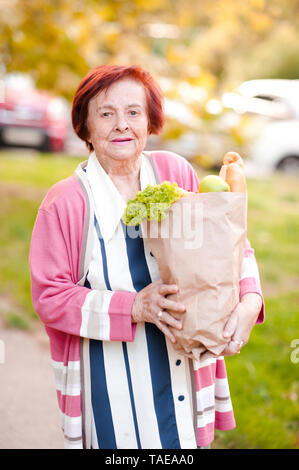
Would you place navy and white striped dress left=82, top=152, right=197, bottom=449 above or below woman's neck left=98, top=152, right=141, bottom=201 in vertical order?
below

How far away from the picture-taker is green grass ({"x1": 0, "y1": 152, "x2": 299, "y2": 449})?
10.1 ft

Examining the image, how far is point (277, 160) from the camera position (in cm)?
944

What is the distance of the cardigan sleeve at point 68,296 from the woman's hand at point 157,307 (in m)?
0.03

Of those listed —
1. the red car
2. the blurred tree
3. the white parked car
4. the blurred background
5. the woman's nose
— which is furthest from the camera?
the red car

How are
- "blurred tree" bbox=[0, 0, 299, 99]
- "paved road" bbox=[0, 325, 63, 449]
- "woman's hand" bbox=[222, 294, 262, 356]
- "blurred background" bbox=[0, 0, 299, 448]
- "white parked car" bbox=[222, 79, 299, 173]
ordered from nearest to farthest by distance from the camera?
"woman's hand" bbox=[222, 294, 262, 356], "paved road" bbox=[0, 325, 63, 449], "blurred background" bbox=[0, 0, 299, 448], "blurred tree" bbox=[0, 0, 299, 99], "white parked car" bbox=[222, 79, 299, 173]

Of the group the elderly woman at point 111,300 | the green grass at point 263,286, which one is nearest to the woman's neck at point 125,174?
the elderly woman at point 111,300

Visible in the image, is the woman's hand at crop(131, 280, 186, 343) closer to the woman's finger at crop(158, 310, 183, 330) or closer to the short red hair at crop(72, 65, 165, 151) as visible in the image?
the woman's finger at crop(158, 310, 183, 330)

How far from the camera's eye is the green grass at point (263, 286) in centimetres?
309

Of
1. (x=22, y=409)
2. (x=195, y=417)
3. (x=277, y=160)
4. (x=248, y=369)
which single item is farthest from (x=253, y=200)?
(x=195, y=417)

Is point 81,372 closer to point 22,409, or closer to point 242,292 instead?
point 242,292

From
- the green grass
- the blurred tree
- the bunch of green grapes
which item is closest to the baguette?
the bunch of green grapes

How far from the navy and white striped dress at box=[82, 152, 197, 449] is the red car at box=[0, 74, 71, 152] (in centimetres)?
812

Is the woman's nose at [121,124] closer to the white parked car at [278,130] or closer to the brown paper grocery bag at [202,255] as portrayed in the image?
the brown paper grocery bag at [202,255]

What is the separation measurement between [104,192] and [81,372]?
647mm
